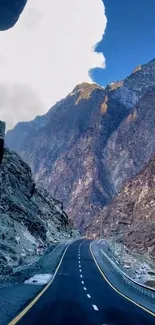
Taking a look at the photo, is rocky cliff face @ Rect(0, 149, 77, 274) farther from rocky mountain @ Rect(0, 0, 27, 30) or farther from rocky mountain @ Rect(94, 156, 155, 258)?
rocky mountain @ Rect(94, 156, 155, 258)

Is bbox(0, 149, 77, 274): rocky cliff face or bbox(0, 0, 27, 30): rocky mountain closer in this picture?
bbox(0, 0, 27, 30): rocky mountain

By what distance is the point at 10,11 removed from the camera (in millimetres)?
22062

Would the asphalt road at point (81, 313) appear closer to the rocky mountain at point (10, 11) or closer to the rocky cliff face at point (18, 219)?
the rocky cliff face at point (18, 219)

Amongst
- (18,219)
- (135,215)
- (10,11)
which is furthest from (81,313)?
(135,215)

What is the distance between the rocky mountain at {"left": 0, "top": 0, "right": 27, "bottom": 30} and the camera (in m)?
21.5

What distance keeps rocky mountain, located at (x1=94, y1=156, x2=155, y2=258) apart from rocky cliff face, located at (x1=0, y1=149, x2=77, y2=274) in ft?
65.7

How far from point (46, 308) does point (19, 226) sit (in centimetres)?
3604

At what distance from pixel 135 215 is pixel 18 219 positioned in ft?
242

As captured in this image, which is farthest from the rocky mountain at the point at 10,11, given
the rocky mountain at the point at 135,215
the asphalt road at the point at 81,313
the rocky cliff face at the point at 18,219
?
the rocky mountain at the point at 135,215

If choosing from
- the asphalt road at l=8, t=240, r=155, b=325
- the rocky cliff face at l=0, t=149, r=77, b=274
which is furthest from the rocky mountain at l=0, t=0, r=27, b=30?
the rocky cliff face at l=0, t=149, r=77, b=274

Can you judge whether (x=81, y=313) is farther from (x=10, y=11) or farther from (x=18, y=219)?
(x=18, y=219)

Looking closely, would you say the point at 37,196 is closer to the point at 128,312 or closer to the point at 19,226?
the point at 19,226

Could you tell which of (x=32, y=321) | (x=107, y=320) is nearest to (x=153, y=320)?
(x=107, y=320)

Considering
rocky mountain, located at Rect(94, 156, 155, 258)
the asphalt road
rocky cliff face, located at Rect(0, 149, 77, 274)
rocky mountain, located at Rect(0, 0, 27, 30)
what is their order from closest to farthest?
the asphalt road
rocky mountain, located at Rect(0, 0, 27, 30)
rocky cliff face, located at Rect(0, 149, 77, 274)
rocky mountain, located at Rect(94, 156, 155, 258)
